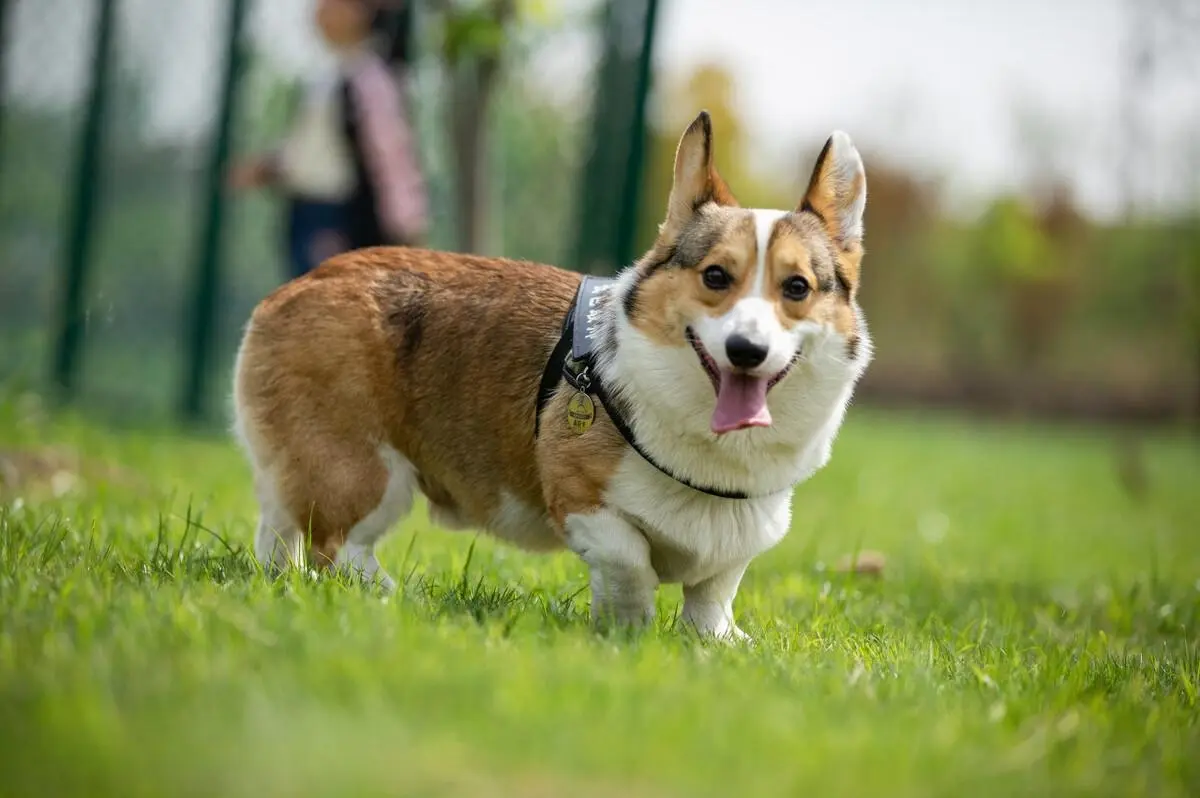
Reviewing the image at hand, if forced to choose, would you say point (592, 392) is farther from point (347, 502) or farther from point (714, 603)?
point (347, 502)

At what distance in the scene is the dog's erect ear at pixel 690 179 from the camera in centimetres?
371

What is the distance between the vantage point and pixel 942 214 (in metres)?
26.8

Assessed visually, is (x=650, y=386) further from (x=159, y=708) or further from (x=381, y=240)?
(x=381, y=240)

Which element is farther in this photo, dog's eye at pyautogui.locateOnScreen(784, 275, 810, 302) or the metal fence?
the metal fence

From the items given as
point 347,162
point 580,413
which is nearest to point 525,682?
point 580,413

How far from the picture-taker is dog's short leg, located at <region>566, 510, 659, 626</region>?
356cm

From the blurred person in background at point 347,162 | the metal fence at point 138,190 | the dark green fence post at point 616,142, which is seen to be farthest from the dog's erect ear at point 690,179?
the metal fence at point 138,190

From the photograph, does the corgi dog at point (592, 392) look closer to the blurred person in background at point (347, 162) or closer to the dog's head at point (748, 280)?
the dog's head at point (748, 280)

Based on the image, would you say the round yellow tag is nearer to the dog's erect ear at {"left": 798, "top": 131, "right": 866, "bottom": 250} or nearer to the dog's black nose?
the dog's black nose

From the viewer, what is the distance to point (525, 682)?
262 centimetres

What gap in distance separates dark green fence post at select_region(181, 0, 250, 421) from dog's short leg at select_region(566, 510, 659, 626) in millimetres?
6220

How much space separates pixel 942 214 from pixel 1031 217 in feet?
5.67

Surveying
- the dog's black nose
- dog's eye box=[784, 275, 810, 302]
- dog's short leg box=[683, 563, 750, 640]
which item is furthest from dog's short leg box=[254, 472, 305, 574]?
dog's eye box=[784, 275, 810, 302]

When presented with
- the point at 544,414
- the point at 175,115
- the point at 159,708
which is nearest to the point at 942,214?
the point at 175,115
